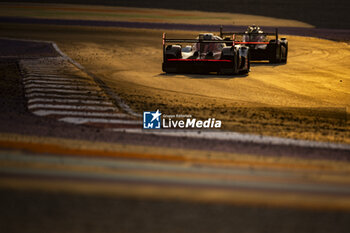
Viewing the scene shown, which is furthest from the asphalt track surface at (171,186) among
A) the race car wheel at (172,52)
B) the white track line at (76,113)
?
the race car wheel at (172,52)

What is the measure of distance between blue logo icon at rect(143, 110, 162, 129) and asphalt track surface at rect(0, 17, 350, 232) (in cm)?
126

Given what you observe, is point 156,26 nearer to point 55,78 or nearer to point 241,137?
point 55,78

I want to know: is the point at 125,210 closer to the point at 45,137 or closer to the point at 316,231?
the point at 316,231

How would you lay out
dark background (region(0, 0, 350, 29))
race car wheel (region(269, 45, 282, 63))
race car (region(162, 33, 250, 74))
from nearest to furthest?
race car (region(162, 33, 250, 74))
race car wheel (region(269, 45, 282, 63))
dark background (region(0, 0, 350, 29))

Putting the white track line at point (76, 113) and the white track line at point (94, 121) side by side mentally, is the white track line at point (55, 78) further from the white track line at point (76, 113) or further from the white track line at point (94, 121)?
the white track line at point (94, 121)

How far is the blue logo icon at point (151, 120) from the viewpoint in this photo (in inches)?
352

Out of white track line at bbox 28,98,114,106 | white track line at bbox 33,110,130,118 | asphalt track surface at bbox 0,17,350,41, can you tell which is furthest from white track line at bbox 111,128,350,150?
asphalt track surface at bbox 0,17,350,41

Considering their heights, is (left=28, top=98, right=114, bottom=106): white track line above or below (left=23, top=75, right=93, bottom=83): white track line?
above

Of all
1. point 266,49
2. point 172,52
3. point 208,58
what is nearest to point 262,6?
point 266,49

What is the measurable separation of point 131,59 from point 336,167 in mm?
16386

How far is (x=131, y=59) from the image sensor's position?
72.5 feet

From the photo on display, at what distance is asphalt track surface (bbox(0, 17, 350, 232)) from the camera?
4.29m

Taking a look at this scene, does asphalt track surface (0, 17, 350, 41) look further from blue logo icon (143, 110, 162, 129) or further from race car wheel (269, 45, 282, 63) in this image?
blue logo icon (143, 110, 162, 129)

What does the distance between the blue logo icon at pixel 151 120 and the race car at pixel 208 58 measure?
745 cm
